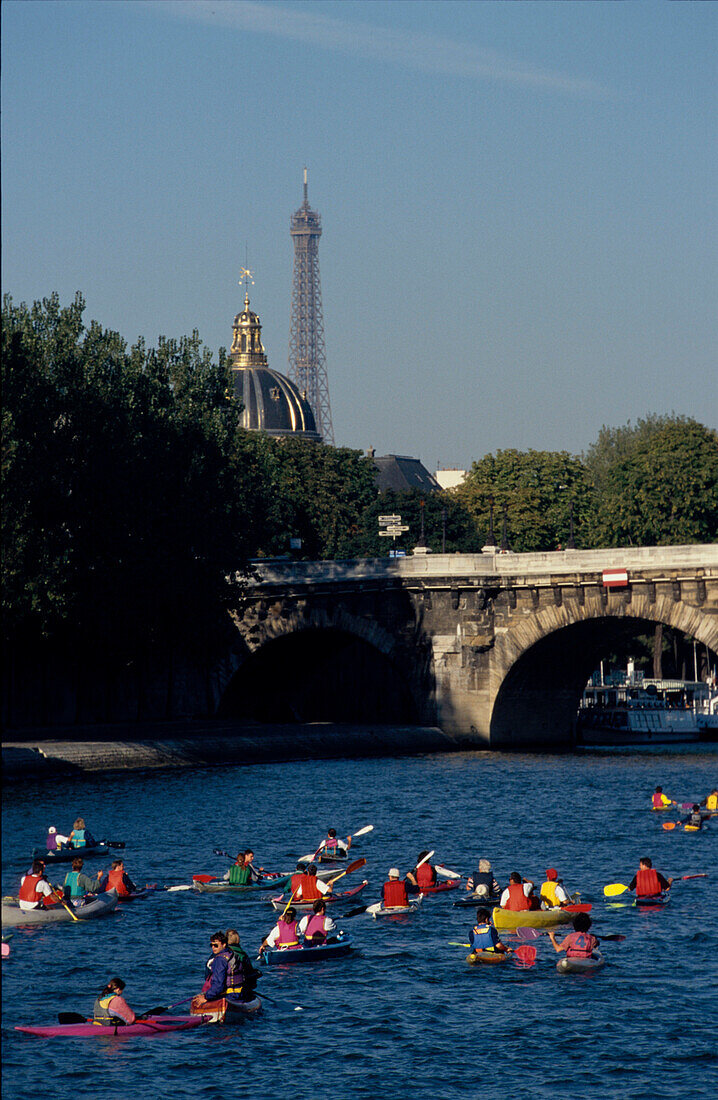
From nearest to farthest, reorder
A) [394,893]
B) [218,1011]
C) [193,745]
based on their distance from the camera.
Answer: [218,1011] → [394,893] → [193,745]

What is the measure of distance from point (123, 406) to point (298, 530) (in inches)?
2471

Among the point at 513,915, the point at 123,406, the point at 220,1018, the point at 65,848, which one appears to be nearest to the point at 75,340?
the point at 123,406

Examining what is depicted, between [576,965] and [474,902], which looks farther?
[474,902]

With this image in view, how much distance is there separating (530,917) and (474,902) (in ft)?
13.7

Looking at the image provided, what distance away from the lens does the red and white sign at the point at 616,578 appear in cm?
8669

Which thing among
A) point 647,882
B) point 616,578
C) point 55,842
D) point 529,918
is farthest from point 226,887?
point 616,578

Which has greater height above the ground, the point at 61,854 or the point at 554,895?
the point at 61,854

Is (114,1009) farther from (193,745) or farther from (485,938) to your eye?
(193,745)

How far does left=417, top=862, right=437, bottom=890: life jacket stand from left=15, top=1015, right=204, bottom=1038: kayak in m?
16.7

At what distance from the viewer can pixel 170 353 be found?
8775cm

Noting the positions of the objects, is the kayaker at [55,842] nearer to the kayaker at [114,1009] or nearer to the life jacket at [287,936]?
the life jacket at [287,936]

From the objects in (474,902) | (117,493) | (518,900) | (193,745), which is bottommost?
(474,902)

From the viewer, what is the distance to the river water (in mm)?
29750

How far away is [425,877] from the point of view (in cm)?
4841
